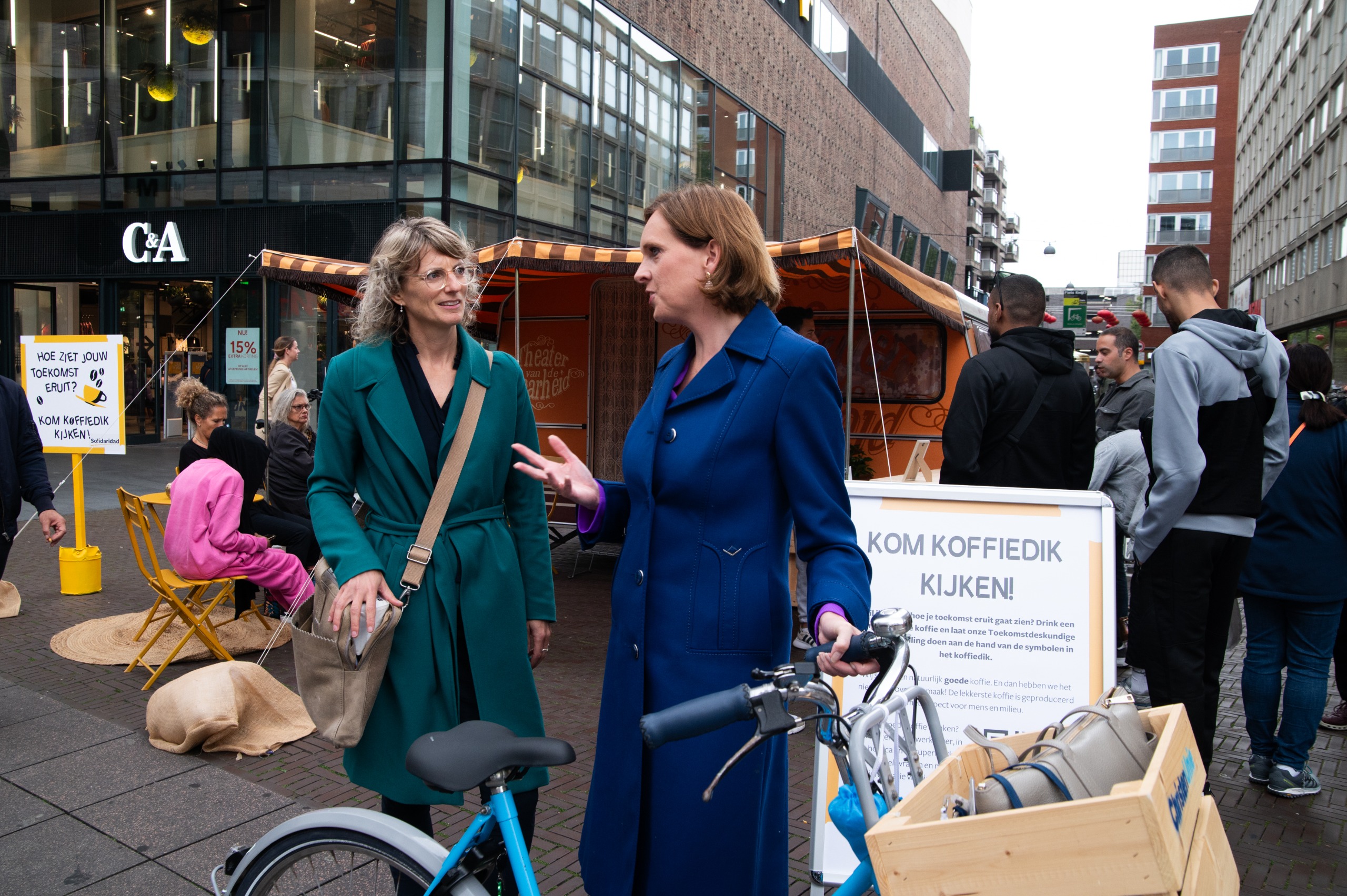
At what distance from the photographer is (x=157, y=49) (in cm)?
1798

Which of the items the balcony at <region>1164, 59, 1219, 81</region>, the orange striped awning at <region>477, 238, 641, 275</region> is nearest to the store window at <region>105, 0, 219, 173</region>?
the orange striped awning at <region>477, 238, 641, 275</region>

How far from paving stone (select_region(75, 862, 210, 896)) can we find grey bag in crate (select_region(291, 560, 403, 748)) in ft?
4.73

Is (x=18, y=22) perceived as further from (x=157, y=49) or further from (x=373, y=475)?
(x=373, y=475)

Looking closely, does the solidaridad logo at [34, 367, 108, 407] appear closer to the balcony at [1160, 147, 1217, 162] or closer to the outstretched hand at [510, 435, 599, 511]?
the outstretched hand at [510, 435, 599, 511]

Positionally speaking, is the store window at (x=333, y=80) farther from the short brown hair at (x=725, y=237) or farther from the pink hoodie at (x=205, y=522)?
the short brown hair at (x=725, y=237)

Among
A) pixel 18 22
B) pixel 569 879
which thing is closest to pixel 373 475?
pixel 569 879

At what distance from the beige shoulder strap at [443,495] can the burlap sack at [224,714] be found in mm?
2672

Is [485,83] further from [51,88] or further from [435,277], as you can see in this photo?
[435,277]

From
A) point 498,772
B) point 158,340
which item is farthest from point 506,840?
point 158,340

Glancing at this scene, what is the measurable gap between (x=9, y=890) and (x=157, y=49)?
1894 centimetres

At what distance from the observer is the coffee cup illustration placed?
286 inches

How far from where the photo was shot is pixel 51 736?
14.7 feet

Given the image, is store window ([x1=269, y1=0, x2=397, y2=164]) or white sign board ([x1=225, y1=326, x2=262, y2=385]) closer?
white sign board ([x1=225, y1=326, x2=262, y2=385])

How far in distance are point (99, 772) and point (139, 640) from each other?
80.3 inches
